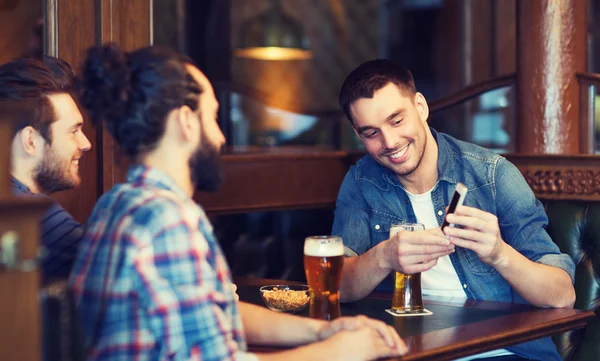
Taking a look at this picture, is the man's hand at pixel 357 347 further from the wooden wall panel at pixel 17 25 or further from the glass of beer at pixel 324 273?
the wooden wall panel at pixel 17 25

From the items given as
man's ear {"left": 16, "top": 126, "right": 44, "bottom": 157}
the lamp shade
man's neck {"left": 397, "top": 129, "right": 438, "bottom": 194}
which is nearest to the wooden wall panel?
man's ear {"left": 16, "top": 126, "right": 44, "bottom": 157}

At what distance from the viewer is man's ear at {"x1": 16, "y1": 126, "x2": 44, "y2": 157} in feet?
7.06

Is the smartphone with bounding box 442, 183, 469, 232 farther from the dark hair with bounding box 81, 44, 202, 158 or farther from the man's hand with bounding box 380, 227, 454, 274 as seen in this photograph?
the dark hair with bounding box 81, 44, 202, 158

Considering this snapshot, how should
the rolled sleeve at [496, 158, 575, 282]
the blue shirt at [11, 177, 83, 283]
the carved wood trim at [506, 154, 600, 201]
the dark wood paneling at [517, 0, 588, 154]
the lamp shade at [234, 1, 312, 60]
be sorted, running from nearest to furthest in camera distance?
the blue shirt at [11, 177, 83, 283], the rolled sleeve at [496, 158, 575, 282], the carved wood trim at [506, 154, 600, 201], the dark wood paneling at [517, 0, 588, 154], the lamp shade at [234, 1, 312, 60]

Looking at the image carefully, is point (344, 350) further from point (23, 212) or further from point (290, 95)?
point (290, 95)

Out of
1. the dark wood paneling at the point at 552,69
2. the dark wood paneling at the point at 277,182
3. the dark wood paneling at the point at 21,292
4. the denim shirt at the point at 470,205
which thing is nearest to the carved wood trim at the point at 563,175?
the dark wood paneling at the point at 552,69

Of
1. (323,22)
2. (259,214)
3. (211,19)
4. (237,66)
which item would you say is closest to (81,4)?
(259,214)

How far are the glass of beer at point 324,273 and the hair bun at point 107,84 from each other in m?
0.59

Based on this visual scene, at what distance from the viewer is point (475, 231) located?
1951 millimetres

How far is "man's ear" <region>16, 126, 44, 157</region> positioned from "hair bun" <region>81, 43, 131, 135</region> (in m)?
0.75

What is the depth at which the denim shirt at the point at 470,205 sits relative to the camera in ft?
7.63

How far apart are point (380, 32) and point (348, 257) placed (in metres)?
7.38

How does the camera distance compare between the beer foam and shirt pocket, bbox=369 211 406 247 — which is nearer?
the beer foam

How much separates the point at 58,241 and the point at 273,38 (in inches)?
243
